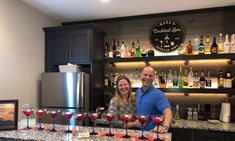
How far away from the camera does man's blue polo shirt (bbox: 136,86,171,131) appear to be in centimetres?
240

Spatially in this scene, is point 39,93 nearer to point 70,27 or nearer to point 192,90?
point 70,27

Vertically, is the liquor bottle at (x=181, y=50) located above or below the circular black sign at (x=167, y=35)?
below

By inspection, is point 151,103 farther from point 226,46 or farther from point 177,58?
point 226,46

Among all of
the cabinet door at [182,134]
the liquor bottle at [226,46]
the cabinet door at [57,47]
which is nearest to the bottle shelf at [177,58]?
the liquor bottle at [226,46]

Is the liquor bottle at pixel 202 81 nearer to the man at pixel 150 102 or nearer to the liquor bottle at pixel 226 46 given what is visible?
the liquor bottle at pixel 226 46

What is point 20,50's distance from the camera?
3.41 meters

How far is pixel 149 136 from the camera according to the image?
2033 millimetres

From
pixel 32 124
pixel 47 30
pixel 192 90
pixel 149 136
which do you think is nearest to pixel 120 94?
pixel 149 136

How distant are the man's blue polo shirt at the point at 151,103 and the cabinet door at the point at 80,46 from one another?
1.45m

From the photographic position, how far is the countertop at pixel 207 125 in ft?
9.86

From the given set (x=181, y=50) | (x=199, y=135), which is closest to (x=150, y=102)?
(x=199, y=135)

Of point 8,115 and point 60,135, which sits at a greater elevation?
point 8,115

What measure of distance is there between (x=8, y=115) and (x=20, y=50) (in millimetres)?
1380

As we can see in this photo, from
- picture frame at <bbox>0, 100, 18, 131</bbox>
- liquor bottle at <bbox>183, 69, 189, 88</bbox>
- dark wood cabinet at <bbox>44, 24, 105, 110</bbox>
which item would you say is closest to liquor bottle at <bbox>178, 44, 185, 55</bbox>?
liquor bottle at <bbox>183, 69, 189, 88</bbox>
